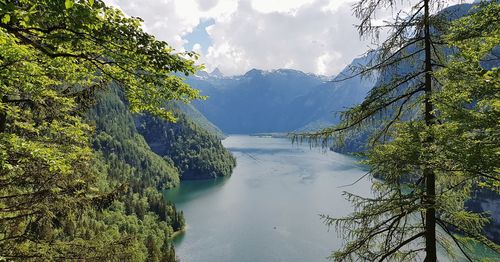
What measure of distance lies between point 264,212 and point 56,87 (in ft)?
281

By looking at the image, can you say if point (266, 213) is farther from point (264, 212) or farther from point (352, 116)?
point (352, 116)

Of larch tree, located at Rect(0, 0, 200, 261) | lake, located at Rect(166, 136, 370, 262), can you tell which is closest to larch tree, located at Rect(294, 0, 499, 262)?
larch tree, located at Rect(0, 0, 200, 261)

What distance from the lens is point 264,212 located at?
95.3 metres

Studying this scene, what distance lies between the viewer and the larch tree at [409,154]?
26.6ft

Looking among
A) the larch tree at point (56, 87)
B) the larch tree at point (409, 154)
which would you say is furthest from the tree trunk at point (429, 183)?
the larch tree at point (56, 87)

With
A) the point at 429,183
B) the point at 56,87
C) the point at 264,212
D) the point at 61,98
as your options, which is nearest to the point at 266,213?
the point at 264,212

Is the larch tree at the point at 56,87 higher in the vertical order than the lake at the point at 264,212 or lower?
higher

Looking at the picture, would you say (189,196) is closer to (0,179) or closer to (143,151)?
(143,151)

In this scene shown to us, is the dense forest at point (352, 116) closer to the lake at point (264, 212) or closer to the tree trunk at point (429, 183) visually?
the tree trunk at point (429, 183)

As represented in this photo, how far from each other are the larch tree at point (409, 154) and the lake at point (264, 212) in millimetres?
17925

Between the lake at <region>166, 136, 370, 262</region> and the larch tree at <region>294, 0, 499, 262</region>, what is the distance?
1792cm

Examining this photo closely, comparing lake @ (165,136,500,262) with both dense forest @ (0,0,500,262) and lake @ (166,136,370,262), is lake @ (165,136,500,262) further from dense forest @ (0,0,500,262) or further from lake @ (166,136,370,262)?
dense forest @ (0,0,500,262)

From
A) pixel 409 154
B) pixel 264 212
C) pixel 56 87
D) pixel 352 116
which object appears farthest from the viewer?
pixel 264 212

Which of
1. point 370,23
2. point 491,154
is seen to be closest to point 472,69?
point 491,154
